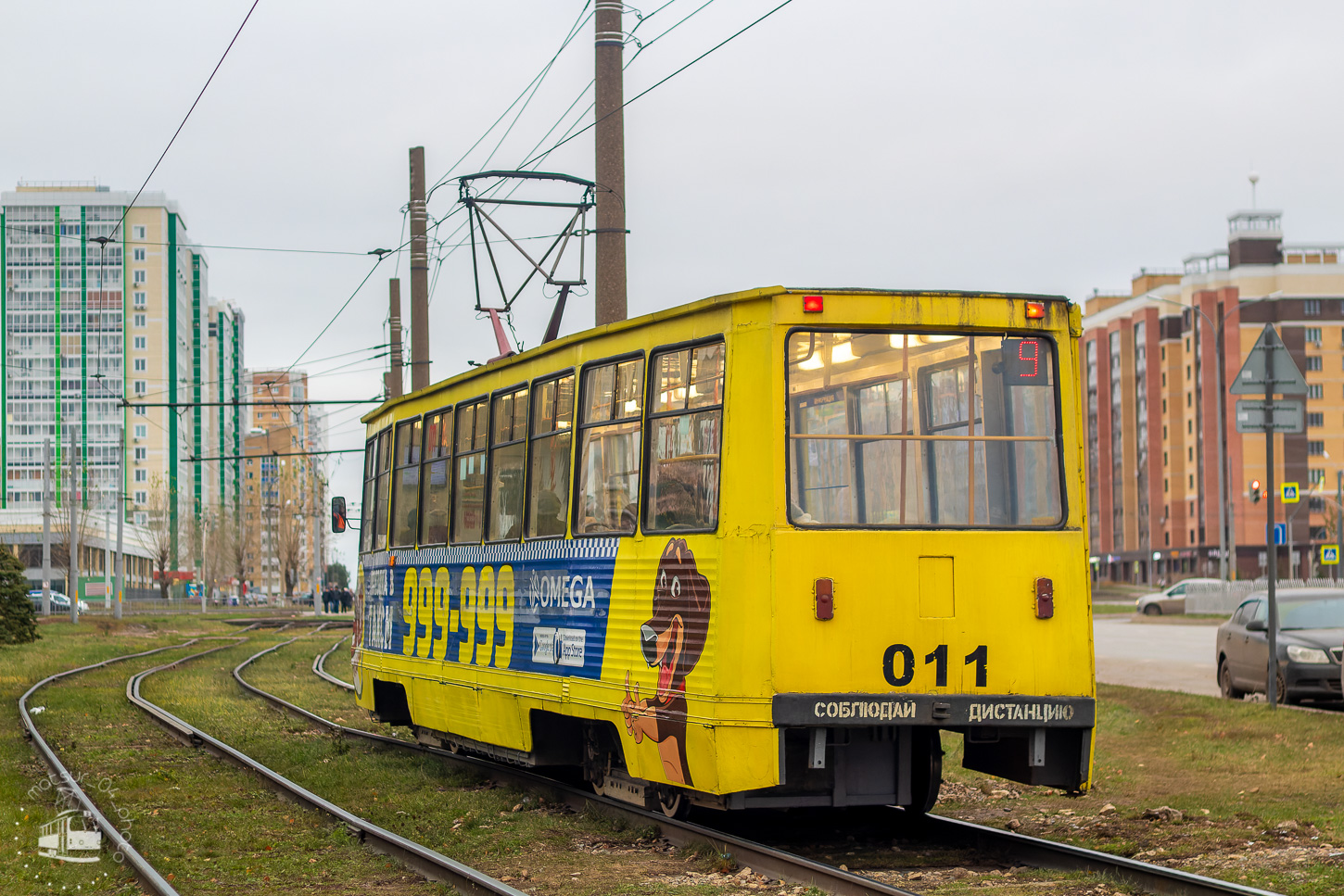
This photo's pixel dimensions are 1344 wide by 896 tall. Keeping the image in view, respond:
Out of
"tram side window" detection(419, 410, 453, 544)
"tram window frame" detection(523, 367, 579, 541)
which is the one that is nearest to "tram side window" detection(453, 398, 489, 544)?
"tram side window" detection(419, 410, 453, 544)

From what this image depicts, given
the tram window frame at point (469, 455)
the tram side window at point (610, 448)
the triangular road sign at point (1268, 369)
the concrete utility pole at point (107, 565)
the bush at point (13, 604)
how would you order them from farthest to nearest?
1. the concrete utility pole at point (107, 565)
2. the bush at point (13, 604)
3. the triangular road sign at point (1268, 369)
4. the tram window frame at point (469, 455)
5. the tram side window at point (610, 448)

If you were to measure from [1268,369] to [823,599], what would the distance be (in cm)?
991

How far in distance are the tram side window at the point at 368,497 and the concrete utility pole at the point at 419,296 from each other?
28.7 ft

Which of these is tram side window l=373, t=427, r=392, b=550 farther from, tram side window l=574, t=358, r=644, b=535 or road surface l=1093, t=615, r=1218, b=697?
road surface l=1093, t=615, r=1218, b=697

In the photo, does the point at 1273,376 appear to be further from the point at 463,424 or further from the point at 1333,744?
the point at 463,424

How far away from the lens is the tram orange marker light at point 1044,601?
840 centimetres

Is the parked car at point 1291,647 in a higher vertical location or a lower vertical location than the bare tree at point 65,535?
lower

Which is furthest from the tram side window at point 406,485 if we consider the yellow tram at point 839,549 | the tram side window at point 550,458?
the yellow tram at point 839,549

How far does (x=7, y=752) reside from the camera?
47.0 ft

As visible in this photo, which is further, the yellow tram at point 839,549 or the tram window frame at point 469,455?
the tram window frame at point 469,455

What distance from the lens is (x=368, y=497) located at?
1498cm

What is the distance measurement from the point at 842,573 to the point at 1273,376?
32.7ft

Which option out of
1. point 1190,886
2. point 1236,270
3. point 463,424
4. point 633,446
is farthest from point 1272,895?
point 1236,270

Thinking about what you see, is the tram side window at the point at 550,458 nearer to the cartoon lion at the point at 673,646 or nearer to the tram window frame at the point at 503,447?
the tram window frame at the point at 503,447
